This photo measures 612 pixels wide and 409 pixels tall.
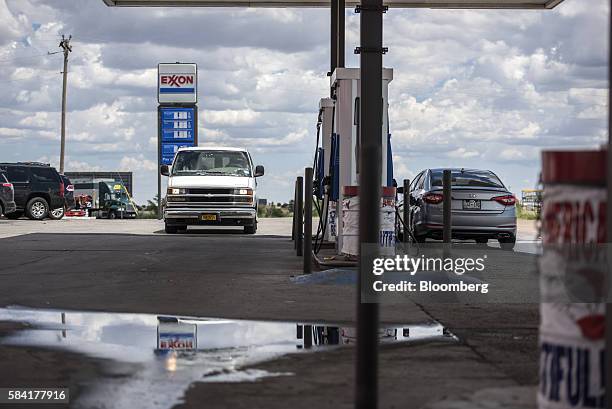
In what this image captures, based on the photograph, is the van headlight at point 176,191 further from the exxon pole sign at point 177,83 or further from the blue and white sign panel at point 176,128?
the exxon pole sign at point 177,83

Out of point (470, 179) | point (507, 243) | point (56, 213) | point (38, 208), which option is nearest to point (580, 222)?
point (470, 179)

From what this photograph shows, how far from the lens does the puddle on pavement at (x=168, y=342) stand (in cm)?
585

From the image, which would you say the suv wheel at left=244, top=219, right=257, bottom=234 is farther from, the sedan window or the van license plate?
the van license plate

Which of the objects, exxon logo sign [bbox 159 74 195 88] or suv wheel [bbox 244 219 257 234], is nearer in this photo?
suv wheel [bbox 244 219 257 234]

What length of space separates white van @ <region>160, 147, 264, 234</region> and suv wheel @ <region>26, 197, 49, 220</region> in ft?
41.6

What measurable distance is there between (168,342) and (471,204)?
43.3 feet

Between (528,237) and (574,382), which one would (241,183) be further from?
(574,382)

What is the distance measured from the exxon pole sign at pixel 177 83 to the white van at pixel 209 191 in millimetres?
18781

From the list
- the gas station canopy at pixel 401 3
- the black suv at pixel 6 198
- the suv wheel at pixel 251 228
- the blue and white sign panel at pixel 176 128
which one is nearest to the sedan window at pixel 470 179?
the gas station canopy at pixel 401 3

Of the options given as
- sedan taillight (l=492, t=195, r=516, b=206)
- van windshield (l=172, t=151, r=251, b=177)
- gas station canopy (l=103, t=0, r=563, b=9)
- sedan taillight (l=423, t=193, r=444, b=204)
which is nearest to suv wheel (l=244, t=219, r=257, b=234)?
van windshield (l=172, t=151, r=251, b=177)

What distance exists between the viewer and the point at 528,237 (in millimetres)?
24969

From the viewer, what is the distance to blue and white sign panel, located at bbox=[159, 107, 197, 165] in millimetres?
44000

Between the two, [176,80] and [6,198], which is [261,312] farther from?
[176,80]

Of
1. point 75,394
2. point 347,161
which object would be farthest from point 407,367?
point 347,161
